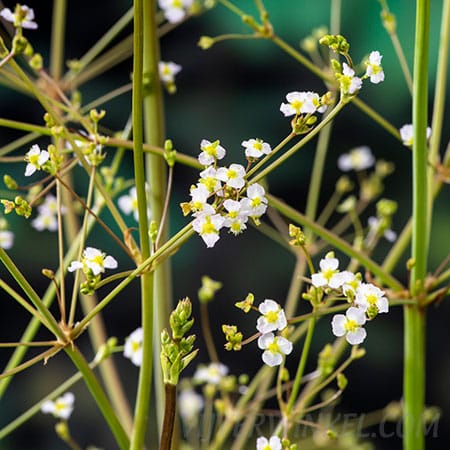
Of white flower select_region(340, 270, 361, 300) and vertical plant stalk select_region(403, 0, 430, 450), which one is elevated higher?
vertical plant stalk select_region(403, 0, 430, 450)

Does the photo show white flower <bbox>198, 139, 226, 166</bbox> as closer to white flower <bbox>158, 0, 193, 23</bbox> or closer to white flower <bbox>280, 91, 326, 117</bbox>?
white flower <bbox>280, 91, 326, 117</bbox>

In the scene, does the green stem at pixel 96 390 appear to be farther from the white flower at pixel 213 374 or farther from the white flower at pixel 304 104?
the white flower at pixel 213 374

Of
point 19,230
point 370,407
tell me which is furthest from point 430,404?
point 19,230

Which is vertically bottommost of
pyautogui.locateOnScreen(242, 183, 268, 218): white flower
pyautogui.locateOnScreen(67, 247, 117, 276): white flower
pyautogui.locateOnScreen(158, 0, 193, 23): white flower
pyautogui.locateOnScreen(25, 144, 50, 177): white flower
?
pyautogui.locateOnScreen(67, 247, 117, 276): white flower

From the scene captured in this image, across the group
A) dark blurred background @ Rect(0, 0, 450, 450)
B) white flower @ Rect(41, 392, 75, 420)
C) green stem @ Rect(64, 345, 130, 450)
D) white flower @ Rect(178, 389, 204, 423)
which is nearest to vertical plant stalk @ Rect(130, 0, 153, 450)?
green stem @ Rect(64, 345, 130, 450)

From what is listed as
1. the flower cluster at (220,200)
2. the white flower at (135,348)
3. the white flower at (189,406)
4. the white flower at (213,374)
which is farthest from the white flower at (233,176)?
the white flower at (189,406)

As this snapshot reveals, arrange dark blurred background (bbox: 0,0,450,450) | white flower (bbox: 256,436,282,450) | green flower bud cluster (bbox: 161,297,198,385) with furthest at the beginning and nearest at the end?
dark blurred background (bbox: 0,0,450,450), white flower (bbox: 256,436,282,450), green flower bud cluster (bbox: 161,297,198,385)

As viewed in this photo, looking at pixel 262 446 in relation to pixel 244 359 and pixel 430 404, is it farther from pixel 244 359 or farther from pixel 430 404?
pixel 430 404
